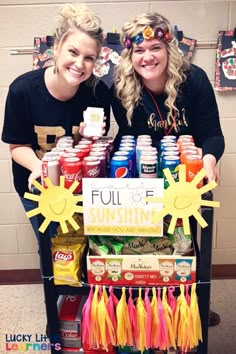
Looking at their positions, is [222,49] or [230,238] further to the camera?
[230,238]

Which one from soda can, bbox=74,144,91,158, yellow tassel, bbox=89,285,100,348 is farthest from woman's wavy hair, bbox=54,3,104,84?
yellow tassel, bbox=89,285,100,348

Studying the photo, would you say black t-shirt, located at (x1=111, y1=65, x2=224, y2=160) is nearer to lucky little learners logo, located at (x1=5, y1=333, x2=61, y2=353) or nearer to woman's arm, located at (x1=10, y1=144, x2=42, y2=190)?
woman's arm, located at (x1=10, y1=144, x2=42, y2=190)

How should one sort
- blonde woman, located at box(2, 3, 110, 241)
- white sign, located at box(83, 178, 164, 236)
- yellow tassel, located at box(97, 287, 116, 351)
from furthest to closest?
blonde woman, located at box(2, 3, 110, 241) → yellow tassel, located at box(97, 287, 116, 351) → white sign, located at box(83, 178, 164, 236)

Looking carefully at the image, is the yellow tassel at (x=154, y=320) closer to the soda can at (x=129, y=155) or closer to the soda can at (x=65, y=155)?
the soda can at (x=129, y=155)

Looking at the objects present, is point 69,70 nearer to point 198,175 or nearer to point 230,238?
point 198,175

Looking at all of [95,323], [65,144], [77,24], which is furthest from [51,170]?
[77,24]

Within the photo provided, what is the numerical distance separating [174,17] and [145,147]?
40.2 inches

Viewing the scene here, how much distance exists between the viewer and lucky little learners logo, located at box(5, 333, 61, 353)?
197 centimetres

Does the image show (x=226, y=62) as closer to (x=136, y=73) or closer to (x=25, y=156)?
(x=136, y=73)

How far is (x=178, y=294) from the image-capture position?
50.1 inches

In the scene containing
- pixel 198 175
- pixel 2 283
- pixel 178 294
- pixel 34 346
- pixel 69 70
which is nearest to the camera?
pixel 198 175

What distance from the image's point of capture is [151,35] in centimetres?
157

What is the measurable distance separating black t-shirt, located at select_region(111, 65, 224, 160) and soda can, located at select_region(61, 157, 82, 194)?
523 mm

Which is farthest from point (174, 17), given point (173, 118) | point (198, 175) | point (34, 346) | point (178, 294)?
point (34, 346)
